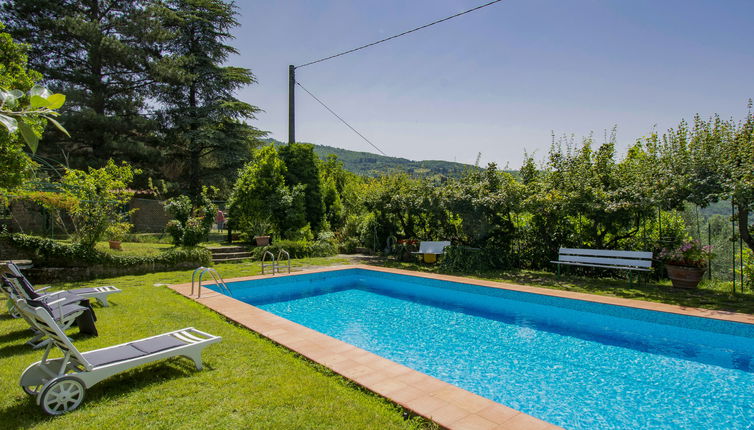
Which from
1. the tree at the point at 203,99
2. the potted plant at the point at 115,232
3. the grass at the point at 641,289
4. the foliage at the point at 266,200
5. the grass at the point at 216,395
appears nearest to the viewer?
the grass at the point at 216,395

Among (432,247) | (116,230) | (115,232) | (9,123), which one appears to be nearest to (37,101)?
(9,123)

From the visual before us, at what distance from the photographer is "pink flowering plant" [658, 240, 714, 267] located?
→ 8.37m

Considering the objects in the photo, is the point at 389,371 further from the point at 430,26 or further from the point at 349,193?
the point at 349,193

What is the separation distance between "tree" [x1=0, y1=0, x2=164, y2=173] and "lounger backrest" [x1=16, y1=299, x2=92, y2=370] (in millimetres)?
22492

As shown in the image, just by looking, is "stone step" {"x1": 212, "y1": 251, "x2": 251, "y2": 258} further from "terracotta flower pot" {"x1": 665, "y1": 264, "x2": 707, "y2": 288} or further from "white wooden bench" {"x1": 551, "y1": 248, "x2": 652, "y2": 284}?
"terracotta flower pot" {"x1": 665, "y1": 264, "x2": 707, "y2": 288}

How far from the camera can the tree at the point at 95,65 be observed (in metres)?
21.7

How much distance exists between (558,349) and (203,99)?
26.0m

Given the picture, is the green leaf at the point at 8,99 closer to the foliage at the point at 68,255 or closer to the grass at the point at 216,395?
the grass at the point at 216,395

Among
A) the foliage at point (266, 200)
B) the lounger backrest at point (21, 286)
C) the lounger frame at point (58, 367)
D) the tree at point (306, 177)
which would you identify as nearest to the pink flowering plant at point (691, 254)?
the lounger frame at point (58, 367)

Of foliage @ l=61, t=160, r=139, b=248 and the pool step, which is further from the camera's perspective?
the pool step

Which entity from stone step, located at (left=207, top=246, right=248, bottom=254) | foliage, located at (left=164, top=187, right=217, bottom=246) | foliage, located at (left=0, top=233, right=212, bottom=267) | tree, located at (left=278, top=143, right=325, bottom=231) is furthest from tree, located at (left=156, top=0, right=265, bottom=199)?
foliage, located at (left=0, top=233, right=212, bottom=267)

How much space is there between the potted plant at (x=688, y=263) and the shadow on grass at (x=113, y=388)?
30.9 feet

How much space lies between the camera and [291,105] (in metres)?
18.0

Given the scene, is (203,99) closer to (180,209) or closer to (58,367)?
(180,209)
